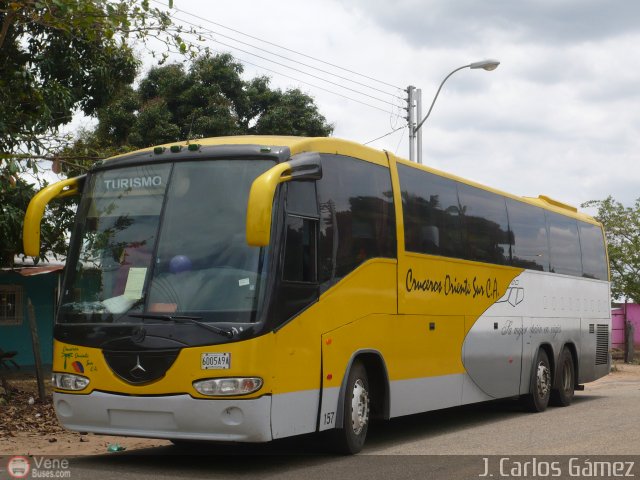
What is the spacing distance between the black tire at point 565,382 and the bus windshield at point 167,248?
9579 mm

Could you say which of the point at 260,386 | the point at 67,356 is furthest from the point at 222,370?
the point at 67,356

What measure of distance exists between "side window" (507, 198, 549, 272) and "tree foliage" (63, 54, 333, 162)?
12744mm

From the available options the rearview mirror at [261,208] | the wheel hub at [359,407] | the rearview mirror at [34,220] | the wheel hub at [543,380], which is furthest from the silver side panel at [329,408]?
the wheel hub at [543,380]

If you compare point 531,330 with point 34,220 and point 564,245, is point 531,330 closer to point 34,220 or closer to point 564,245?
point 564,245

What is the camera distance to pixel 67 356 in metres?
9.31

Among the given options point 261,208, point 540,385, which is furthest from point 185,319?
point 540,385

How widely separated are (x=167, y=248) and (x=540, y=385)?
9.06m

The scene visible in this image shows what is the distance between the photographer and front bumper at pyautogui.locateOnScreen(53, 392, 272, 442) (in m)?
8.53

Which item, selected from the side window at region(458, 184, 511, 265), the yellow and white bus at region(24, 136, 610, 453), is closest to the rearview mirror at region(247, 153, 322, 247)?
the yellow and white bus at region(24, 136, 610, 453)

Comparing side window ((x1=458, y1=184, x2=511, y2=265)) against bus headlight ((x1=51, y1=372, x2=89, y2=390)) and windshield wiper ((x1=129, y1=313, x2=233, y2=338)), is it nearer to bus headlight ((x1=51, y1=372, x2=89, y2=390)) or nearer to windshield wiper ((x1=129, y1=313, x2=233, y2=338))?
windshield wiper ((x1=129, y1=313, x2=233, y2=338))

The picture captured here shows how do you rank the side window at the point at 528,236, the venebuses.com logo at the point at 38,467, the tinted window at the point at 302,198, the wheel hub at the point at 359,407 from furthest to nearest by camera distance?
the side window at the point at 528,236 → the wheel hub at the point at 359,407 → the tinted window at the point at 302,198 → the venebuses.com logo at the point at 38,467

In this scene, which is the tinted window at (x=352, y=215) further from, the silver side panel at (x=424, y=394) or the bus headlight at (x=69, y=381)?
the bus headlight at (x=69, y=381)

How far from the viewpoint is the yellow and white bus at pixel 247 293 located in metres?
8.62

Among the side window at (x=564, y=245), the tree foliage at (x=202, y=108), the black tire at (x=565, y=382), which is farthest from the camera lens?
the tree foliage at (x=202, y=108)
